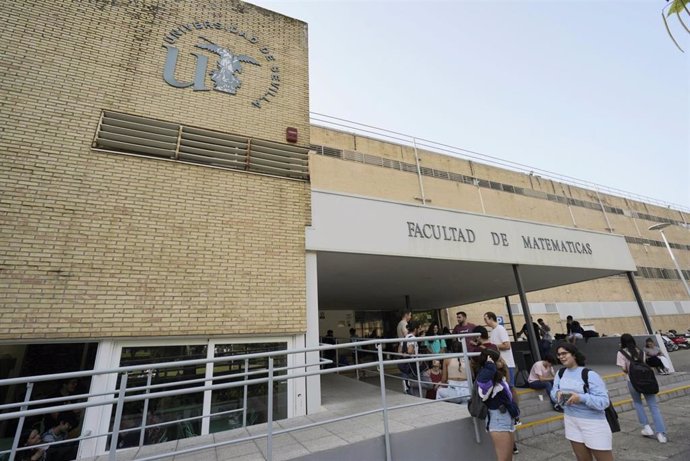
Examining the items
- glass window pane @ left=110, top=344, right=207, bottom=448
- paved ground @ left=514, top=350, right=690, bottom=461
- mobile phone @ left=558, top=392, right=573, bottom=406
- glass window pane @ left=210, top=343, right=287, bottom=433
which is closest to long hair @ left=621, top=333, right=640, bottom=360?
paved ground @ left=514, top=350, right=690, bottom=461

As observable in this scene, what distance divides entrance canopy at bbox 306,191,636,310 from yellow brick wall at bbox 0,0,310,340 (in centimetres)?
90

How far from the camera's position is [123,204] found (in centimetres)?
531

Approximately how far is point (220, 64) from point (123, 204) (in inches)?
155

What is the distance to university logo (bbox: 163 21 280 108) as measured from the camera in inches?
268

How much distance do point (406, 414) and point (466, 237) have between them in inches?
176

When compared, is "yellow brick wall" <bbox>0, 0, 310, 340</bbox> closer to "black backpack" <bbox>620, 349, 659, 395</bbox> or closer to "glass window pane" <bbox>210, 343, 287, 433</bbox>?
"glass window pane" <bbox>210, 343, 287, 433</bbox>

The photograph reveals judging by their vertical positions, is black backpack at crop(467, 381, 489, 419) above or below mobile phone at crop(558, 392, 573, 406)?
below

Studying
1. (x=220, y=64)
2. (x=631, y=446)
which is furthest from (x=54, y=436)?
(x=631, y=446)

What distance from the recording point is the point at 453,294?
13969mm

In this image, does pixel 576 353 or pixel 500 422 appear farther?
pixel 500 422

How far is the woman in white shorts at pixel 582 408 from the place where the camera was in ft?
10.6

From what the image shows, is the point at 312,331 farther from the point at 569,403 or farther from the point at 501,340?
the point at 569,403

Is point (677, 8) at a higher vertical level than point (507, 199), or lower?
lower

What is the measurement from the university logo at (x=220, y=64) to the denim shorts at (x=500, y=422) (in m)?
7.16
